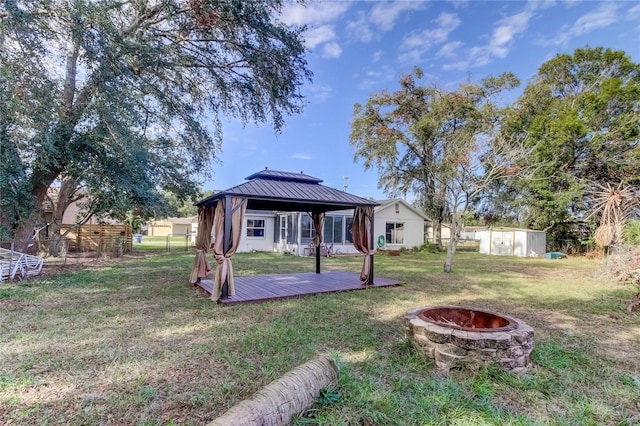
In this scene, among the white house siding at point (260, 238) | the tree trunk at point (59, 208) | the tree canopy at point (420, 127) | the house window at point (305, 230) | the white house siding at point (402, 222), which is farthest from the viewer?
the white house siding at point (402, 222)

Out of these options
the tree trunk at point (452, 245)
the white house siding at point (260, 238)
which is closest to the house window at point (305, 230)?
the white house siding at point (260, 238)

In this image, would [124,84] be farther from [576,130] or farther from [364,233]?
[576,130]

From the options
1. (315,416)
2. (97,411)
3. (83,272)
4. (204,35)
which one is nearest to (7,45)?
(204,35)

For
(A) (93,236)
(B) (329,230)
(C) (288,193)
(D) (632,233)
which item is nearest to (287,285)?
(C) (288,193)

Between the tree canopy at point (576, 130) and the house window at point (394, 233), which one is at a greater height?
the tree canopy at point (576, 130)

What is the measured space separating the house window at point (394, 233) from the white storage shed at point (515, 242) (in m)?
5.65

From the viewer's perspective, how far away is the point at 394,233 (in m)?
19.0

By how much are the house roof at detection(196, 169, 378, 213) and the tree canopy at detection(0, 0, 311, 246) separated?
2.15 m

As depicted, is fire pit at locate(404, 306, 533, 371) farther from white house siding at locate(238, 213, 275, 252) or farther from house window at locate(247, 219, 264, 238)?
house window at locate(247, 219, 264, 238)

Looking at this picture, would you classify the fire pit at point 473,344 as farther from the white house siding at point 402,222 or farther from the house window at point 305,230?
the white house siding at point 402,222

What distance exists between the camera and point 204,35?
7930mm

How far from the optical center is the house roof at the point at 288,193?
20.9 ft

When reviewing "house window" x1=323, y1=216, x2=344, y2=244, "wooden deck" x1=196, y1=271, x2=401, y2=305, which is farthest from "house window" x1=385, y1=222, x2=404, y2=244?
"wooden deck" x1=196, y1=271, x2=401, y2=305

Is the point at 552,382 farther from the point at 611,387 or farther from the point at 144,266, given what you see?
the point at 144,266
